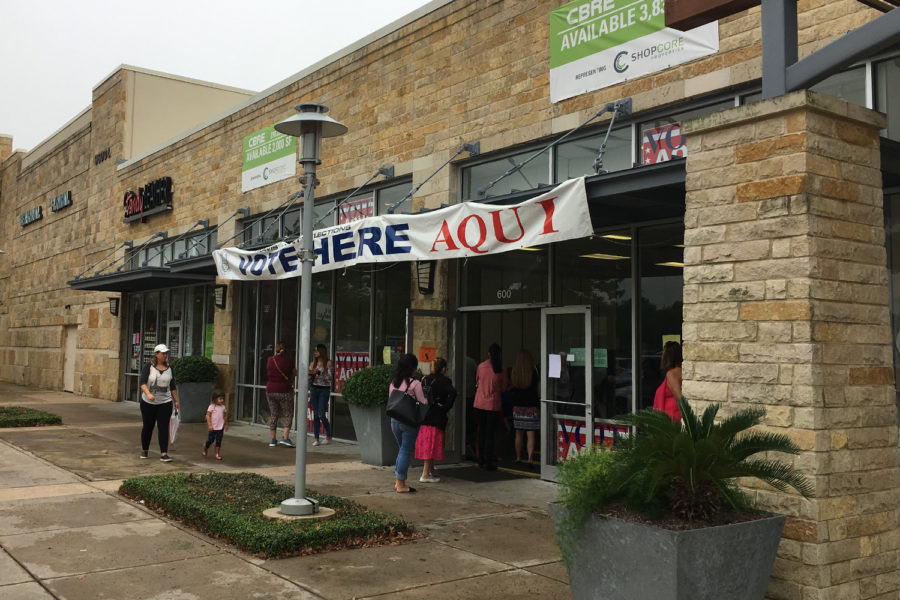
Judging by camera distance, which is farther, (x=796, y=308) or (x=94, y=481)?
(x=94, y=481)

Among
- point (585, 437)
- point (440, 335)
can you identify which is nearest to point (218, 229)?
point (440, 335)

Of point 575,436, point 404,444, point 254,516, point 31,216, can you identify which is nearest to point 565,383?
point 575,436

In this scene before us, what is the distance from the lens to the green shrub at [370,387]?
11.5m

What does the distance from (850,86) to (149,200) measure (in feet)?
60.4

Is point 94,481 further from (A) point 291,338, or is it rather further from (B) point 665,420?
(B) point 665,420

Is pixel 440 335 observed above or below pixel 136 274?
below

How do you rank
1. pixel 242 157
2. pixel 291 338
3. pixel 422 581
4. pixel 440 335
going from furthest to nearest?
1. pixel 242 157
2. pixel 291 338
3. pixel 440 335
4. pixel 422 581

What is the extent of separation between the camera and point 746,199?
5.43 metres

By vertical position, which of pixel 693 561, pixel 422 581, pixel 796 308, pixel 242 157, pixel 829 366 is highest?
pixel 242 157

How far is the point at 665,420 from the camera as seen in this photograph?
Answer: 4.85m

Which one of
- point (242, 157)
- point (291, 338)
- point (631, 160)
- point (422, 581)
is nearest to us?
point (422, 581)

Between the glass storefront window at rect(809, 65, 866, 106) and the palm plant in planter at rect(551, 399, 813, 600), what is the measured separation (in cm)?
449

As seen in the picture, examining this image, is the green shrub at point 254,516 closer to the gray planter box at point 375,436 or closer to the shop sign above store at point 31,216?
the gray planter box at point 375,436

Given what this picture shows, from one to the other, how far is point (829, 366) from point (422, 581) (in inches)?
128
